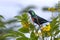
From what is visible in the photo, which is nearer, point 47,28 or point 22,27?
point 47,28

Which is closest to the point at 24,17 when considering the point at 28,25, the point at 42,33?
the point at 28,25

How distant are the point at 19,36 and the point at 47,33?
0.88 feet

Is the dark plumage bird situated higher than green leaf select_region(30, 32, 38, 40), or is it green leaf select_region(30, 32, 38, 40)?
the dark plumage bird

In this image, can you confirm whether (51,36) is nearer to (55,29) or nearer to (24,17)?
(55,29)

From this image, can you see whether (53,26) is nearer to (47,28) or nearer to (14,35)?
(47,28)

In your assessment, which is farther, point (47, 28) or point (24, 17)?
point (24, 17)

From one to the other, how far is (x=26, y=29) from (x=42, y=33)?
0.60 ft

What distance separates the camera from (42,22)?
2.27m

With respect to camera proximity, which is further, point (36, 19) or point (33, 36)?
point (36, 19)

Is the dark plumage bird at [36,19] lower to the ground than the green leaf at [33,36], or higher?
higher

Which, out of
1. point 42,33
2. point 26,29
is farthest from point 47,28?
point 26,29

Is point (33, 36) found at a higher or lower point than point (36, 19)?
lower

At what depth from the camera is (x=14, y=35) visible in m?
2.27

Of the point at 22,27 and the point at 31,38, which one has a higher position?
the point at 22,27
